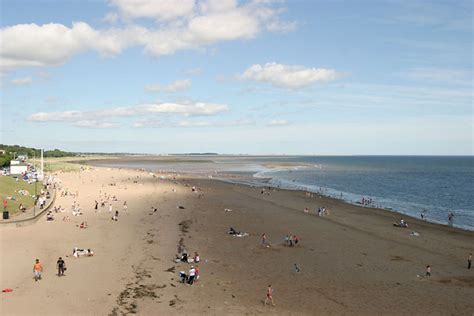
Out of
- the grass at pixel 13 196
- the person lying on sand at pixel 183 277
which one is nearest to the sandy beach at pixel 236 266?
the person lying on sand at pixel 183 277

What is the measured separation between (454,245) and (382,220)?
37.7ft

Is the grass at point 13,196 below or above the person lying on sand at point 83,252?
above

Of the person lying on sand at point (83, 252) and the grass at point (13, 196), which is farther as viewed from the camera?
the grass at point (13, 196)

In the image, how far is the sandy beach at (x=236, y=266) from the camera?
18.7m

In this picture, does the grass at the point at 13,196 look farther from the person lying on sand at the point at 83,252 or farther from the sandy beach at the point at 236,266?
the person lying on sand at the point at 83,252

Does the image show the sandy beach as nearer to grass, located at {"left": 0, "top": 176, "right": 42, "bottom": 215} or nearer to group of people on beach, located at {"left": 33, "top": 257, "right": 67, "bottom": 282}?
group of people on beach, located at {"left": 33, "top": 257, "right": 67, "bottom": 282}

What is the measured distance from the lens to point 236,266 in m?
24.9

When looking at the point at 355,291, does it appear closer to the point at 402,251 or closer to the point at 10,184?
the point at 402,251

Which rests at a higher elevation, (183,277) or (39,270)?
(39,270)

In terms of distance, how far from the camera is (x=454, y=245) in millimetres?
32469

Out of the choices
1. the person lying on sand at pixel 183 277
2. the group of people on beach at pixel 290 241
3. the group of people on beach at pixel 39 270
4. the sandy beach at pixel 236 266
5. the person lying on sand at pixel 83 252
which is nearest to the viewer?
the sandy beach at pixel 236 266

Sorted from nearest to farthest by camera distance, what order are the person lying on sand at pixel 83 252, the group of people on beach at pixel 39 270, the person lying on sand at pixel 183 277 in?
the group of people on beach at pixel 39 270
the person lying on sand at pixel 183 277
the person lying on sand at pixel 83 252

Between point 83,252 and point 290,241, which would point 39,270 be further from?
point 290,241

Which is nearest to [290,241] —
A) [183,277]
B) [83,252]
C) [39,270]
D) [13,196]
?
[183,277]
